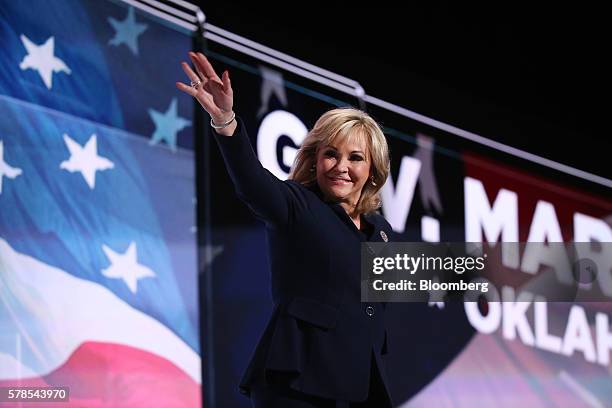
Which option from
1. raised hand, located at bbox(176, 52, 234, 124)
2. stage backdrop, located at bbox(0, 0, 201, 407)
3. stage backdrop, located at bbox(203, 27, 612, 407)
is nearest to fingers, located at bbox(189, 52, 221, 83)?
raised hand, located at bbox(176, 52, 234, 124)

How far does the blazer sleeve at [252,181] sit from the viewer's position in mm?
1533

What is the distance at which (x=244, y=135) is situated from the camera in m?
1.57

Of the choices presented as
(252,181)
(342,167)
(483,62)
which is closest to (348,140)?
(342,167)

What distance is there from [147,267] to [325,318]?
5.11 feet

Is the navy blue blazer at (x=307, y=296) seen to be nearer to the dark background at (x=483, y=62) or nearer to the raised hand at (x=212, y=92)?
the raised hand at (x=212, y=92)

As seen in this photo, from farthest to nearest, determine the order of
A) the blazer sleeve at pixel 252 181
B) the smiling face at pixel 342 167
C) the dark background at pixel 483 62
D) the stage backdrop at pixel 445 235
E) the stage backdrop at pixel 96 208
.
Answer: the dark background at pixel 483 62
the stage backdrop at pixel 445 235
the stage backdrop at pixel 96 208
the smiling face at pixel 342 167
the blazer sleeve at pixel 252 181

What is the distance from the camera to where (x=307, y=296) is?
1604 mm

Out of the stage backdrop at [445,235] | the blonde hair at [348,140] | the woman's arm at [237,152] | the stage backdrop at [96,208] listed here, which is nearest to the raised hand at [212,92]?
the woman's arm at [237,152]

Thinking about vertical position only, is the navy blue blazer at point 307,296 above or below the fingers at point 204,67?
below

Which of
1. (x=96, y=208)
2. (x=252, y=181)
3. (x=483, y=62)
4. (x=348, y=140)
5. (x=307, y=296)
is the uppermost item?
(x=483, y=62)

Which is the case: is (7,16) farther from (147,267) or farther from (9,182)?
(147,267)

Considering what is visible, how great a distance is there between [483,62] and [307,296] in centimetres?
290

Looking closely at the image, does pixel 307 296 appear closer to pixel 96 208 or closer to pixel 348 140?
pixel 348 140

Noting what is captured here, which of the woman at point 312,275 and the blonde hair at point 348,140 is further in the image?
the blonde hair at point 348,140
